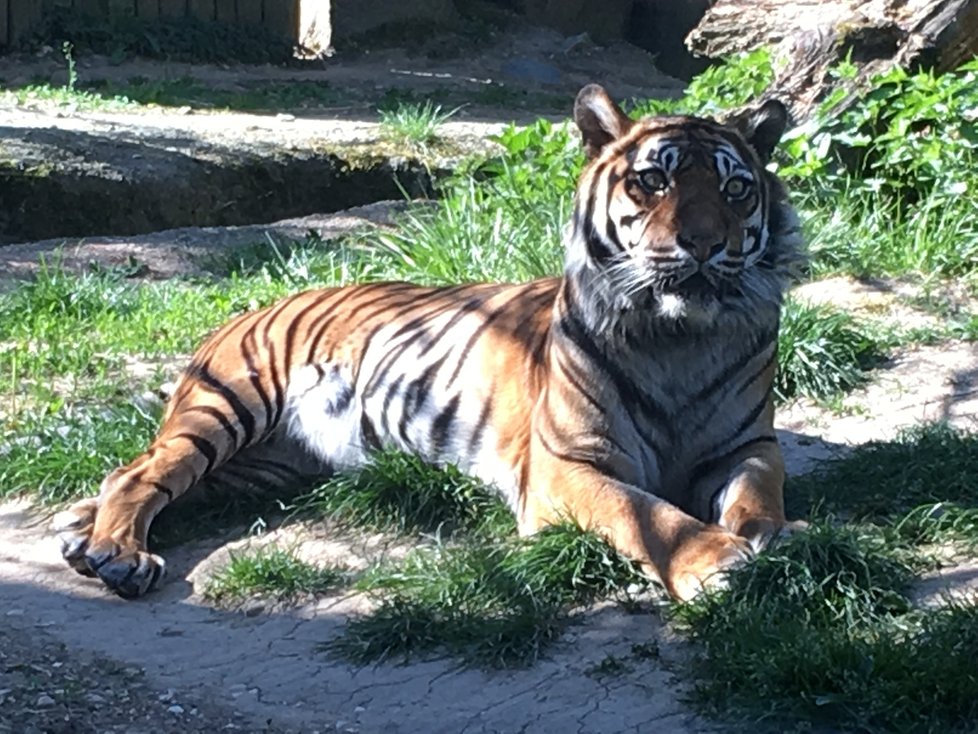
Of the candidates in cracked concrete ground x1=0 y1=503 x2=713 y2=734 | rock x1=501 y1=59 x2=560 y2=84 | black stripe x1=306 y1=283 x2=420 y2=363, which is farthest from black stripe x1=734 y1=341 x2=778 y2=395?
rock x1=501 y1=59 x2=560 y2=84

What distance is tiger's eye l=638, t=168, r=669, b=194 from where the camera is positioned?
14.5 ft

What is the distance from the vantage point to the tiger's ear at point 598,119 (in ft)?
15.5

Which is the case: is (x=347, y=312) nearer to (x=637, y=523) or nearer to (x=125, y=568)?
(x=125, y=568)

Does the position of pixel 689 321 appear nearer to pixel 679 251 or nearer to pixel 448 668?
pixel 679 251

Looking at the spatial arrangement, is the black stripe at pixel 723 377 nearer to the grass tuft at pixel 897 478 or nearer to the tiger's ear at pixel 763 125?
the grass tuft at pixel 897 478

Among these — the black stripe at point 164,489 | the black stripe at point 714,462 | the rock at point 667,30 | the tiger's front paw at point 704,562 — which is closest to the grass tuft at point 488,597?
the tiger's front paw at point 704,562

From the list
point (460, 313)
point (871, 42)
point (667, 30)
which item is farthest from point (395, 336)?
point (667, 30)

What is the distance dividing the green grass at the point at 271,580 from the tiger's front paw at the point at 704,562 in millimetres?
965

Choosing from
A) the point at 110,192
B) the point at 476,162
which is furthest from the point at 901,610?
the point at 110,192

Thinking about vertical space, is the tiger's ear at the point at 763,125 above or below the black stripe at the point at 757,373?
above

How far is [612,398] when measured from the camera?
4562 millimetres

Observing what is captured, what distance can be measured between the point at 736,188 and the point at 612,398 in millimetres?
663

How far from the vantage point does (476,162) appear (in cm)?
870

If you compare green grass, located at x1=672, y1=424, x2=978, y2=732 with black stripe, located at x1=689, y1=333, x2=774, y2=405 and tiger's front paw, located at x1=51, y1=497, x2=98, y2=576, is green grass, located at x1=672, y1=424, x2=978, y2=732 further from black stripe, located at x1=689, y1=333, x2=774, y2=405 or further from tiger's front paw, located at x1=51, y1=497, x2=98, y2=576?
tiger's front paw, located at x1=51, y1=497, x2=98, y2=576
